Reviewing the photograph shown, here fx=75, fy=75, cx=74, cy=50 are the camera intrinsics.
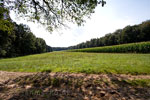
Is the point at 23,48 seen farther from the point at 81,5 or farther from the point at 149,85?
the point at 149,85

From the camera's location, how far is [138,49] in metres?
24.0

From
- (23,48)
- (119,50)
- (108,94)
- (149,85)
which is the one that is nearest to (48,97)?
(108,94)

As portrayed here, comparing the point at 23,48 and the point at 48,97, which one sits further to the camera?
the point at 23,48

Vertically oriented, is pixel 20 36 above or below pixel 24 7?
above

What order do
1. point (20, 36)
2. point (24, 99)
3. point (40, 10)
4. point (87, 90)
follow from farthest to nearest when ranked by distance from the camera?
point (20, 36), point (40, 10), point (87, 90), point (24, 99)

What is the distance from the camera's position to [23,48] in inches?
1831

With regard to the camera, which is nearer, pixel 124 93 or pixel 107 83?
pixel 124 93

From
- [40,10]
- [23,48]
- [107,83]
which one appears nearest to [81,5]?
[40,10]

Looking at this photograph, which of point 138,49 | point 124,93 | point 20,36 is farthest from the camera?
point 20,36

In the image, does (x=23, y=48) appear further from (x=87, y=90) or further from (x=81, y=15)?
(x=87, y=90)

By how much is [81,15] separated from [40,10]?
4162 mm

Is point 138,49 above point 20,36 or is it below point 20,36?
below

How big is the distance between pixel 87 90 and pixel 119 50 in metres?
31.8

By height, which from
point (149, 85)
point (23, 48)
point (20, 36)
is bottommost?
point (149, 85)
